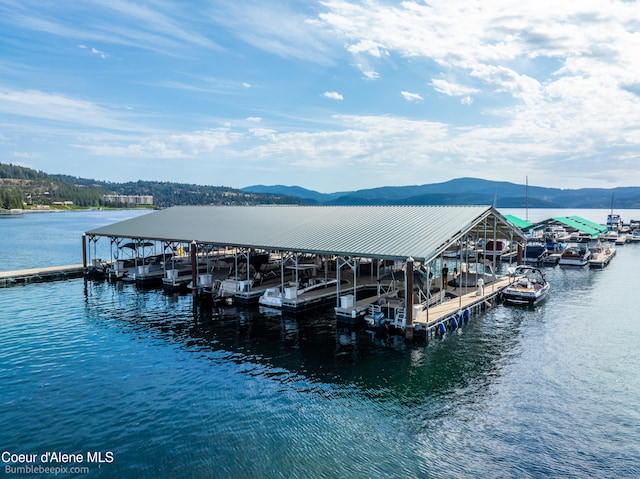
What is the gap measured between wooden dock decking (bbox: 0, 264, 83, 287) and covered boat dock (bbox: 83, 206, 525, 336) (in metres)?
1.93

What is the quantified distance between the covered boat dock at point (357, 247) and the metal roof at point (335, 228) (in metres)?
0.08

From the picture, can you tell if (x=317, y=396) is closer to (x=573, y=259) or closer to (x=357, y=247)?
(x=357, y=247)

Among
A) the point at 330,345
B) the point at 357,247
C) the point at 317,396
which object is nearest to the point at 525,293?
the point at 357,247

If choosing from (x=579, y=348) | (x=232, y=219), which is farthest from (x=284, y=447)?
(x=232, y=219)

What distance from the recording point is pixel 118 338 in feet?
91.5

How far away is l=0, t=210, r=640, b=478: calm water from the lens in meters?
14.9

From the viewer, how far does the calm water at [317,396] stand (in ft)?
48.9

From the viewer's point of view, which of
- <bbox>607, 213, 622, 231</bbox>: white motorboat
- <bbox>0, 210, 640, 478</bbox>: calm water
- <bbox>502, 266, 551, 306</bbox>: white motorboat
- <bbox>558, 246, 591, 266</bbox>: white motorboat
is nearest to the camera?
<bbox>0, 210, 640, 478</bbox>: calm water

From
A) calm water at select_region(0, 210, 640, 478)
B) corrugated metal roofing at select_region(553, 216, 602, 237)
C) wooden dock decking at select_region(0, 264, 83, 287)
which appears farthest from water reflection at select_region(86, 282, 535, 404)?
corrugated metal roofing at select_region(553, 216, 602, 237)

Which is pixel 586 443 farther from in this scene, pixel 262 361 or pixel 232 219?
pixel 232 219

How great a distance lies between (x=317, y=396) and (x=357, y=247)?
13.1 metres

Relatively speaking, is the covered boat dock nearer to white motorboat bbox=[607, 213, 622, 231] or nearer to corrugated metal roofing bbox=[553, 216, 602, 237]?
corrugated metal roofing bbox=[553, 216, 602, 237]

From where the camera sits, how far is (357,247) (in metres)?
30.6

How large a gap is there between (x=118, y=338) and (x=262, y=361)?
10514mm
